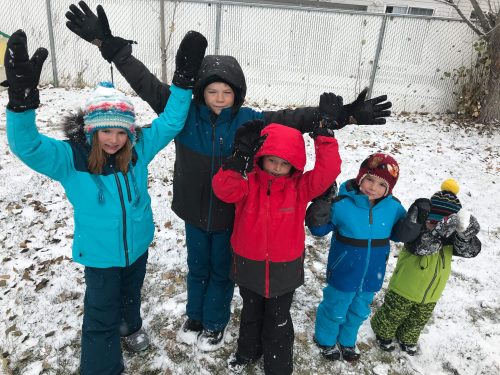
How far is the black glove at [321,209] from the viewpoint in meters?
2.32

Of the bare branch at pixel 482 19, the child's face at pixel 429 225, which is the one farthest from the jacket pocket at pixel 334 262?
the bare branch at pixel 482 19

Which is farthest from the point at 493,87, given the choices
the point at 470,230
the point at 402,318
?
the point at 402,318

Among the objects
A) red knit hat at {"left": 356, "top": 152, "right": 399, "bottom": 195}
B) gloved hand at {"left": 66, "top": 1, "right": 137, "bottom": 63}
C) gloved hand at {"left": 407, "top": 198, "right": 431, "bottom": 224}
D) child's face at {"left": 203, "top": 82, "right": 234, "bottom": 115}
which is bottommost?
gloved hand at {"left": 407, "top": 198, "right": 431, "bottom": 224}

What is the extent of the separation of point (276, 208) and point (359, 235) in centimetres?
69

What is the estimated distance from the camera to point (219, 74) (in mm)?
2205

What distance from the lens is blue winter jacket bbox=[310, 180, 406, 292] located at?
8.23 ft

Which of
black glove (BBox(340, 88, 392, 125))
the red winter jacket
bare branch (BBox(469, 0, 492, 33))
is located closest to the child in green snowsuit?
black glove (BBox(340, 88, 392, 125))

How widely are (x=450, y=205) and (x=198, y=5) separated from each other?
8381 millimetres

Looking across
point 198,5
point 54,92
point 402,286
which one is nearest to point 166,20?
point 198,5

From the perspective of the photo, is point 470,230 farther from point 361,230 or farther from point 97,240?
point 97,240

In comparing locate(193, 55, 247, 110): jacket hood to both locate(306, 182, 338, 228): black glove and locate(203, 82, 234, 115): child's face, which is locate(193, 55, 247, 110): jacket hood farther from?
locate(306, 182, 338, 228): black glove

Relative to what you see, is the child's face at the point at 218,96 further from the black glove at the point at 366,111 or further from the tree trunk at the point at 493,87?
the tree trunk at the point at 493,87

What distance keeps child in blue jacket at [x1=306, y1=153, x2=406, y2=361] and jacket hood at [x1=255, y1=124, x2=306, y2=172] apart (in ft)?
1.26

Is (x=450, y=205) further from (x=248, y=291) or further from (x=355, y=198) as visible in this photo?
(x=248, y=291)
